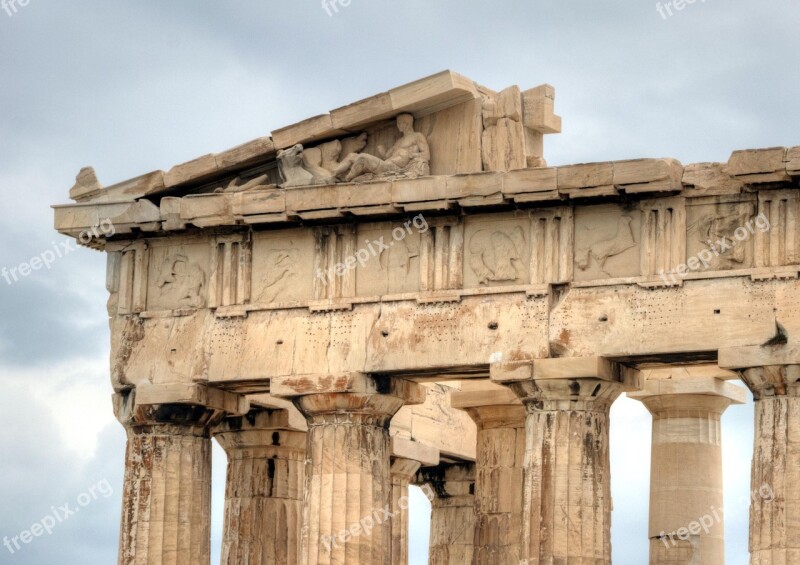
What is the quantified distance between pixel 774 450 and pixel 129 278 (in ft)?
37.1

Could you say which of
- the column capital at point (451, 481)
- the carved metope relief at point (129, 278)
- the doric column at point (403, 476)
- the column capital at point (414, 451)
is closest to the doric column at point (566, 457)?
the carved metope relief at point (129, 278)

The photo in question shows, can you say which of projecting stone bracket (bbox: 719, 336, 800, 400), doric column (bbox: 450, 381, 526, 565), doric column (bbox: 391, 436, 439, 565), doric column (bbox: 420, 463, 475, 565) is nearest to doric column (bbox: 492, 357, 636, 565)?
projecting stone bracket (bbox: 719, 336, 800, 400)

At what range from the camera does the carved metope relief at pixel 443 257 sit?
3609 cm

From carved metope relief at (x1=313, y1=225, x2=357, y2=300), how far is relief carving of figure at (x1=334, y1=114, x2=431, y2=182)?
0.87 meters

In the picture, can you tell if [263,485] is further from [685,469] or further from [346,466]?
[685,469]

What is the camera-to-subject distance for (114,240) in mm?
39000

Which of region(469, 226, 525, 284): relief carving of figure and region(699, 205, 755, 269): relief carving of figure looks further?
region(469, 226, 525, 284): relief carving of figure

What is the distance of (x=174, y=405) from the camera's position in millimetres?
37812

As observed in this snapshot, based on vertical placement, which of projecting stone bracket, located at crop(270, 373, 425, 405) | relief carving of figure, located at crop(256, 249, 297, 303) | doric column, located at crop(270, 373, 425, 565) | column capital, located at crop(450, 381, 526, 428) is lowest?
doric column, located at crop(270, 373, 425, 565)

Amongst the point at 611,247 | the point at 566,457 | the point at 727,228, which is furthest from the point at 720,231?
the point at 566,457

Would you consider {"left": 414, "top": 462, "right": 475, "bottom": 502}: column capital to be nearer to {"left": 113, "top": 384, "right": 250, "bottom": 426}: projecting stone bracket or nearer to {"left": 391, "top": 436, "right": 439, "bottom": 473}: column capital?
{"left": 391, "top": 436, "right": 439, "bottom": 473}: column capital

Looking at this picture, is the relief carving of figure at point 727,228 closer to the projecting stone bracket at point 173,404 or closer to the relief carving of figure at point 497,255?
the relief carving of figure at point 497,255

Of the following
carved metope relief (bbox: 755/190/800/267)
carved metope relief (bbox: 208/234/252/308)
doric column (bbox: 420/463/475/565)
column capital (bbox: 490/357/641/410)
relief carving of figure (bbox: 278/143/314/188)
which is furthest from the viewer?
doric column (bbox: 420/463/475/565)

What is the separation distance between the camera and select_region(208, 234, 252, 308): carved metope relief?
3766 cm
